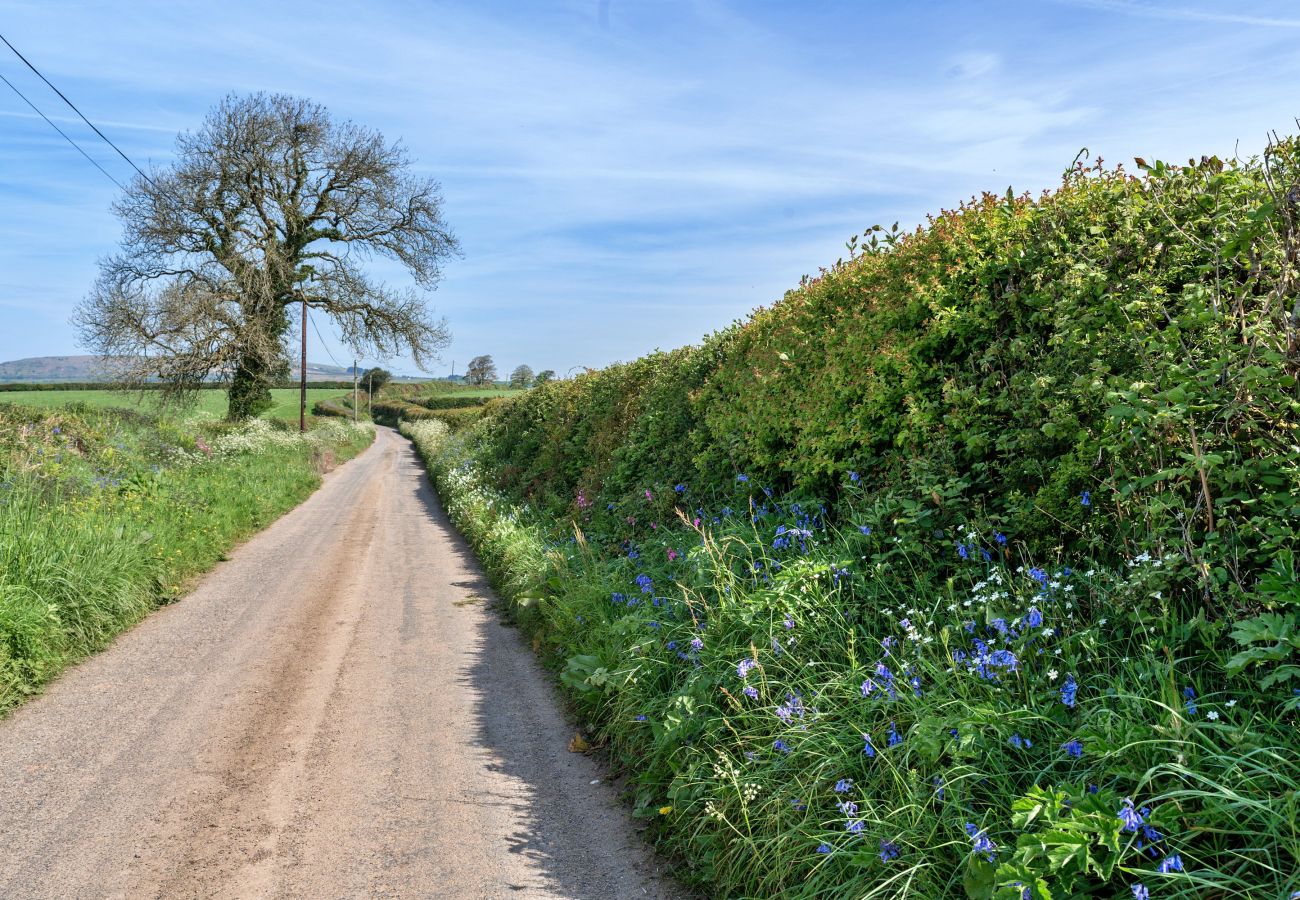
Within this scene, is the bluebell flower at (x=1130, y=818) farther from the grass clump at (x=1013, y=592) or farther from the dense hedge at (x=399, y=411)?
the dense hedge at (x=399, y=411)

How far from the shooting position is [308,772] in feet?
15.2

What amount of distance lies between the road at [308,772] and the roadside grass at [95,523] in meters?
0.34

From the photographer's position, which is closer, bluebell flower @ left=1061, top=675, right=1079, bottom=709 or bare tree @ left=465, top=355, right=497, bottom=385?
bluebell flower @ left=1061, top=675, right=1079, bottom=709

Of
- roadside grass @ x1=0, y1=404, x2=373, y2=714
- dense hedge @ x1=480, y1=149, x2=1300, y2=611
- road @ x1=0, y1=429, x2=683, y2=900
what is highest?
dense hedge @ x1=480, y1=149, x2=1300, y2=611

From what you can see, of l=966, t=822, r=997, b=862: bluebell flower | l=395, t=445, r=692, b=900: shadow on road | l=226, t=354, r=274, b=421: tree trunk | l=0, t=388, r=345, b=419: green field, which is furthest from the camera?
l=226, t=354, r=274, b=421: tree trunk

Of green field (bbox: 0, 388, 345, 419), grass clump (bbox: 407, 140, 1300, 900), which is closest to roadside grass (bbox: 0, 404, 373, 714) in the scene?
green field (bbox: 0, 388, 345, 419)

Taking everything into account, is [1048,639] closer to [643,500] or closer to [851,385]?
[851,385]

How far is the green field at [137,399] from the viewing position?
3066 centimetres

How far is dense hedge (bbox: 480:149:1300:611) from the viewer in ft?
9.71

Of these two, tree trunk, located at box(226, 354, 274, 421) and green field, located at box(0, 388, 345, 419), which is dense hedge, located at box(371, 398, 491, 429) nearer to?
green field, located at box(0, 388, 345, 419)

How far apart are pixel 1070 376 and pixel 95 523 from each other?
974 centimetres

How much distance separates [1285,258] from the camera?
9.61 ft

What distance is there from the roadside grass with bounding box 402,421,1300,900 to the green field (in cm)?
1812

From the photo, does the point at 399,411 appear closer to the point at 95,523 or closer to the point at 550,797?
the point at 95,523
